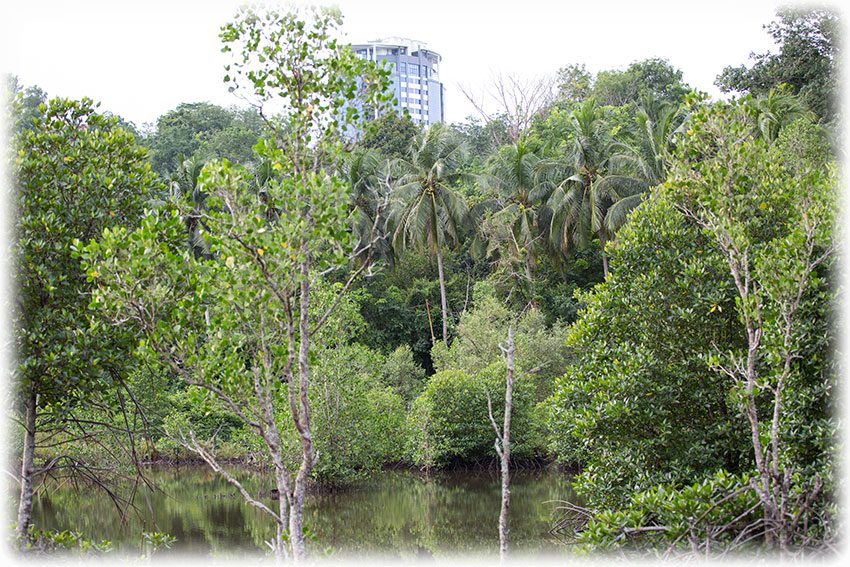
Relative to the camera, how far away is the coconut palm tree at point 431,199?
27141 millimetres

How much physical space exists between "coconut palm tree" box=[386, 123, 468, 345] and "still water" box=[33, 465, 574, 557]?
8.75 metres

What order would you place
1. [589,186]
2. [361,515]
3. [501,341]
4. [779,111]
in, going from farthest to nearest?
[589,186] < [501,341] < [779,111] < [361,515]

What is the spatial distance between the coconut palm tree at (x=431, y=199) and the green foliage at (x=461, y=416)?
6332 mm

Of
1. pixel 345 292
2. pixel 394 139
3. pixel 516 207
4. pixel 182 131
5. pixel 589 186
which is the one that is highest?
pixel 182 131

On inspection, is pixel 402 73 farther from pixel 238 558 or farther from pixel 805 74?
pixel 238 558

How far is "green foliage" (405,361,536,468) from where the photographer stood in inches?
792

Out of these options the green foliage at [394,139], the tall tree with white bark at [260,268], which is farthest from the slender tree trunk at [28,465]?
the green foliage at [394,139]

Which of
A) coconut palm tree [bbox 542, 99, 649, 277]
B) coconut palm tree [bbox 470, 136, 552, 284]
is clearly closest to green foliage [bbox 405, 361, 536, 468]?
coconut palm tree [bbox 542, 99, 649, 277]

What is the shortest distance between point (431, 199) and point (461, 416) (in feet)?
32.2

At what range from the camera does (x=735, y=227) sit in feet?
19.8

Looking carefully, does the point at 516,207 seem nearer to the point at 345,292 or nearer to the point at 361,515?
the point at 361,515

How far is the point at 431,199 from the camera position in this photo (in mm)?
27484

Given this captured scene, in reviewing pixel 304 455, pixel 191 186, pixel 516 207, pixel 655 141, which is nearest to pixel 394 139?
pixel 516 207

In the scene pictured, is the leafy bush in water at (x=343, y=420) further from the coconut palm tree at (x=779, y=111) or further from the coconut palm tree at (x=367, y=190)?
the coconut palm tree at (x=779, y=111)
